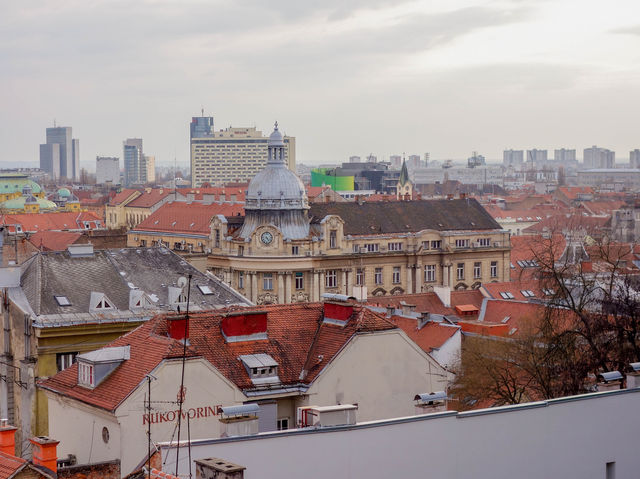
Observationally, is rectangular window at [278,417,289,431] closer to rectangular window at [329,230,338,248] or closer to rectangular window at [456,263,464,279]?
rectangular window at [329,230,338,248]

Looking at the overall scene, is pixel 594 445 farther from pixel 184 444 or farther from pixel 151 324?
pixel 151 324

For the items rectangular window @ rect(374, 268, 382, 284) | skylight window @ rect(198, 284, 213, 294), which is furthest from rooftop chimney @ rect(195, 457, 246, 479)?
rectangular window @ rect(374, 268, 382, 284)

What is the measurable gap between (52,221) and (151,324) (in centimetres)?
13853

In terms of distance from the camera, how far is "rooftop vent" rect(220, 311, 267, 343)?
36.6m

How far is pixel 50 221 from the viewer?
561 feet

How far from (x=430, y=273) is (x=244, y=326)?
3113 inches

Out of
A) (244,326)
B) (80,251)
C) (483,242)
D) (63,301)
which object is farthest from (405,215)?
(244,326)

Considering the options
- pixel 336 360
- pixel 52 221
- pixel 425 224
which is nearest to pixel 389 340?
pixel 336 360

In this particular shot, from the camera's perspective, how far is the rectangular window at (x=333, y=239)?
110 m

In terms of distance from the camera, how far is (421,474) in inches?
1108

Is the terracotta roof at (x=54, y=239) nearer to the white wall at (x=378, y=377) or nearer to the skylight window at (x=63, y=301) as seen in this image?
the skylight window at (x=63, y=301)

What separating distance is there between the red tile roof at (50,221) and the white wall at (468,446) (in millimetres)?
133259

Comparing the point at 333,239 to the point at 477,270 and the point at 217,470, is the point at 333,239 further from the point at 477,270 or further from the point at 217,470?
the point at 217,470

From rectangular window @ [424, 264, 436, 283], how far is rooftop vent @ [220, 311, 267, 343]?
7803cm
